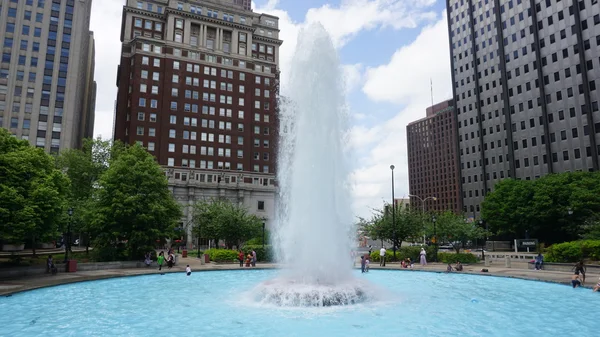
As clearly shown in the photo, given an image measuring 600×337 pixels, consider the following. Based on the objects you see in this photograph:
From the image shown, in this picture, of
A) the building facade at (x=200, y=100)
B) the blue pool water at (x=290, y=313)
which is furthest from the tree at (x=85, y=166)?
the blue pool water at (x=290, y=313)

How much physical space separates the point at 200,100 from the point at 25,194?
65865mm

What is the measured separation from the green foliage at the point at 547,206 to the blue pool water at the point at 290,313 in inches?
1513

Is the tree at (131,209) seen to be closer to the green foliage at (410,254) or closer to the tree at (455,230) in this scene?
the green foliage at (410,254)

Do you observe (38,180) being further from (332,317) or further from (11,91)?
(11,91)

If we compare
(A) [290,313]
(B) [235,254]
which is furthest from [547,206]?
(A) [290,313]

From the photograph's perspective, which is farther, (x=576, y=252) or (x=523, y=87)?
(x=523, y=87)

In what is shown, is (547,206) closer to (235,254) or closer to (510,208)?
(510,208)

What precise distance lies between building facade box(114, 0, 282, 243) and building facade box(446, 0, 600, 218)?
167ft

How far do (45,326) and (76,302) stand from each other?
5122 millimetres

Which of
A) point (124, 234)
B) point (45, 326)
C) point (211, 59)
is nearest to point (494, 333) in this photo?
point (45, 326)

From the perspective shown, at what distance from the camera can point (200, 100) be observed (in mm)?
89250

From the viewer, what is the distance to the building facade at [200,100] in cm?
8436

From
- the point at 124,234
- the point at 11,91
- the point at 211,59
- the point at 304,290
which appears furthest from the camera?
the point at 211,59

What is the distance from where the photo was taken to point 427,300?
744 inches
